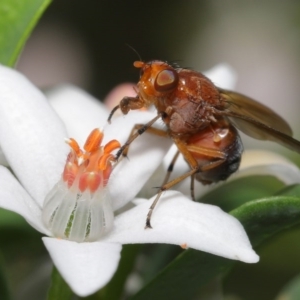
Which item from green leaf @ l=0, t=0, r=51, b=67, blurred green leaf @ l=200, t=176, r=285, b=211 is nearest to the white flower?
green leaf @ l=0, t=0, r=51, b=67

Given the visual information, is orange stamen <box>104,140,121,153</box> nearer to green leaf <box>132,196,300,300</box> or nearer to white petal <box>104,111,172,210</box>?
white petal <box>104,111,172,210</box>

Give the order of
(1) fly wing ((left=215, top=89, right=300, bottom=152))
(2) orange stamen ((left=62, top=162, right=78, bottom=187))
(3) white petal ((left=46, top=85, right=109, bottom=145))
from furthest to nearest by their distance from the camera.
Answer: (3) white petal ((left=46, top=85, right=109, bottom=145))
(1) fly wing ((left=215, top=89, right=300, bottom=152))
(2) orange stamen ((left=62, top=162, right=78, bottom=187))

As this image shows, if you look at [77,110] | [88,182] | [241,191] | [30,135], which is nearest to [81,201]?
[88,182]

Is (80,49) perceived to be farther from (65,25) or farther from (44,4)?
(44,4)

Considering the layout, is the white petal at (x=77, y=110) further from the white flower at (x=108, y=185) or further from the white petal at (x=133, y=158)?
the white petal at (x=133, y=158)

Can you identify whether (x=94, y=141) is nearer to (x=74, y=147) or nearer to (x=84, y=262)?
(x=74, y=147)

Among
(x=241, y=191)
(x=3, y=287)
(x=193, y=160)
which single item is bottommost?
(x=3, y=287)

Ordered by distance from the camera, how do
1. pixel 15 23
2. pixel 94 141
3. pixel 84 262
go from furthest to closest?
pixel 15 23
pixel 94 141
pixel 84 262
